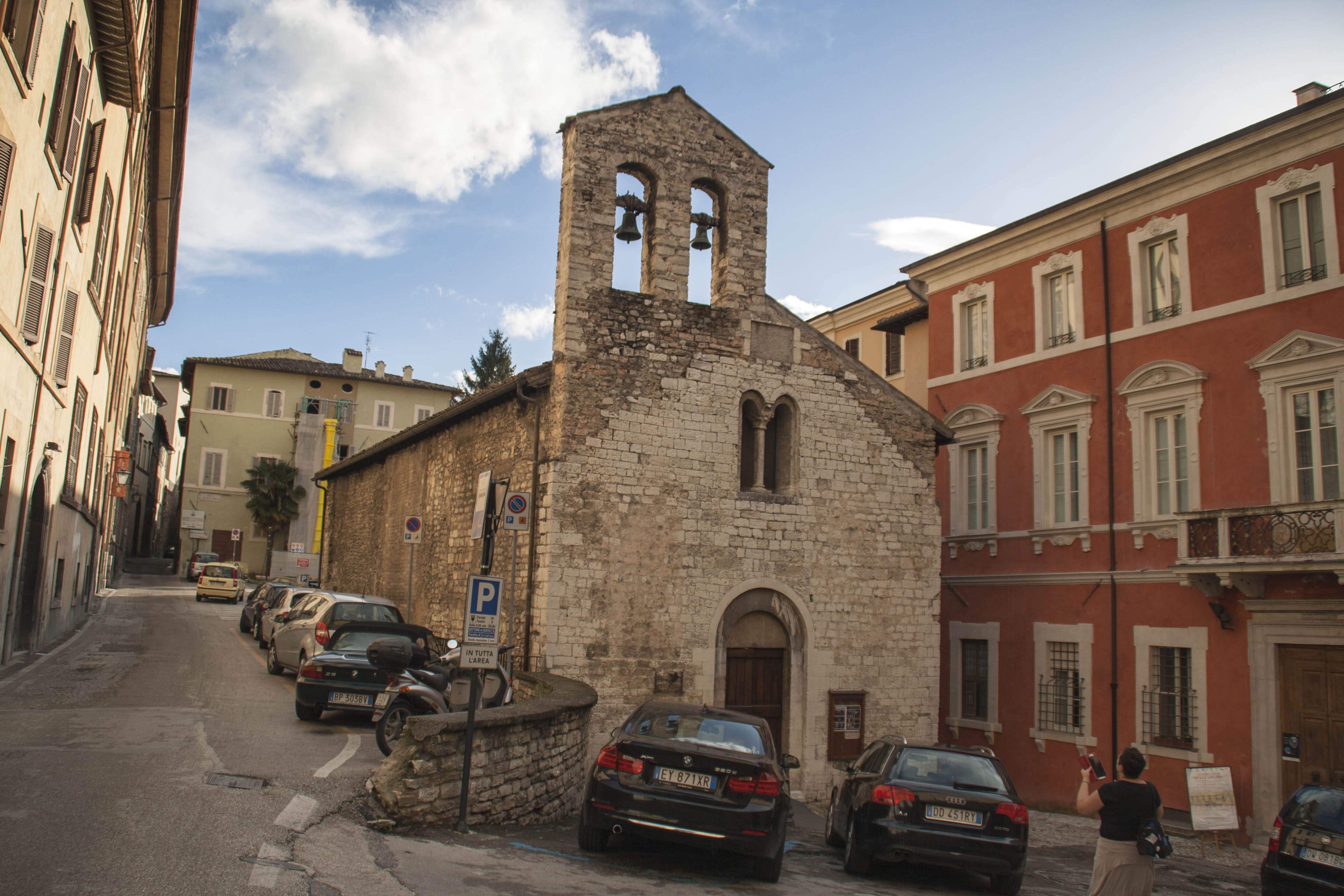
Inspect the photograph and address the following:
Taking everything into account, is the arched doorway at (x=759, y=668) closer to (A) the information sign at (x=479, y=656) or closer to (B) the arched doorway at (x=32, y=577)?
(A) the information sign at (x=479, y=656)

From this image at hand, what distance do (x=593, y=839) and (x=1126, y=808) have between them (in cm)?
413

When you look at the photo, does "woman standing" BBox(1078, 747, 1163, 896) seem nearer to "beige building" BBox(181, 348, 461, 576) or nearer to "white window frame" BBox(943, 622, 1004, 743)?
"white window frame" BBox(943, 622, 1004, 743)

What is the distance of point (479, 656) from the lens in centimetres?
842

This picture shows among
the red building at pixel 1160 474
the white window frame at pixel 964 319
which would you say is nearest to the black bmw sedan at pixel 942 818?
the red building at pixel 1160 474

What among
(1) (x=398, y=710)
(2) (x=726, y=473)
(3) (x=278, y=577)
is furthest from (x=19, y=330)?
(3) (x=278, y=577)

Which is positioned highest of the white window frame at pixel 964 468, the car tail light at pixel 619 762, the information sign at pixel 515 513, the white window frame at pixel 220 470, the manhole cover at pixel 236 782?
the white window frame at pixel 220 470

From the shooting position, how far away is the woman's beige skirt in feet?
21.5

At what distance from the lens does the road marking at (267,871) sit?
18.2 feet

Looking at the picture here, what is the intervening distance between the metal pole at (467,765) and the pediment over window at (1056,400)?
13550 mm

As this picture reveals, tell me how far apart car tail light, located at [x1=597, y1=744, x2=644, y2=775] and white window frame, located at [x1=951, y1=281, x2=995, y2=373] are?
14.6 m

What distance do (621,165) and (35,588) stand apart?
12.6m

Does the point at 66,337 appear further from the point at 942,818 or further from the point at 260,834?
the point at 942,818

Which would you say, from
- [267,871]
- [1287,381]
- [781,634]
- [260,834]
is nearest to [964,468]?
[1287,381]

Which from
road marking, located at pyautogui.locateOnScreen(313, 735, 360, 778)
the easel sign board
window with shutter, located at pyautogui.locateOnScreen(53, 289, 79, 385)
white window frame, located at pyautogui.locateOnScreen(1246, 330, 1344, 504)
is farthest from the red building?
window with shutter, located at pyautogui.locateOnScreen(53, 289, 79, 385)
